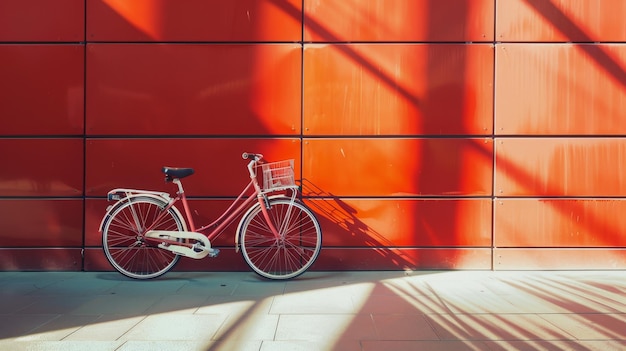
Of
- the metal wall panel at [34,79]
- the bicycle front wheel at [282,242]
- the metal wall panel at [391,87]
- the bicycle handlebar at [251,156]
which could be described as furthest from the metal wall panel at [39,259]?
the metal wall panel at [391,87]

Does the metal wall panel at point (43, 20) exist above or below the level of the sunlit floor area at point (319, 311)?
above

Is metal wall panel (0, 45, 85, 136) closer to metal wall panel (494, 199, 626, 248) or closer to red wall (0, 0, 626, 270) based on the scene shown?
red wall (0, 0, 626, 270)

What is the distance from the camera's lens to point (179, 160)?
16.4 feet

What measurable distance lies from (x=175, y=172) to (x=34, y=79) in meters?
1.93

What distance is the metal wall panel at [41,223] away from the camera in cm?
499

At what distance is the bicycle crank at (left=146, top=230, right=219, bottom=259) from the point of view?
459cm

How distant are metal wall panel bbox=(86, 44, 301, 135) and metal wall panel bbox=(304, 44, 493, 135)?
0.37 metres

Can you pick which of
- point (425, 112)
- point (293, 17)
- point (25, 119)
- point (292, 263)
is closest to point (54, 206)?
point (25, 119)

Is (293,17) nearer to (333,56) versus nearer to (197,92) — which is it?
(333,56)

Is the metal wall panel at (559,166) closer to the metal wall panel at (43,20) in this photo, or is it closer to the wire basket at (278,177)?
the wire basket at (278,177)

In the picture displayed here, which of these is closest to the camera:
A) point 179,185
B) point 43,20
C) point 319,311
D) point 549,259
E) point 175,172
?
point 319,311

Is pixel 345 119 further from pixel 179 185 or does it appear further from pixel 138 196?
pixel 138 196

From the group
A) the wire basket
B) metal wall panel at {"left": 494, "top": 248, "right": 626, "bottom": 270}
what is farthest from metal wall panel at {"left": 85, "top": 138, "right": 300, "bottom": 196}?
metal wall panel at {"left": 494, "top": 248, "right": 626, "bottom": 270}

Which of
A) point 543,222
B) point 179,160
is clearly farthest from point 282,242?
point 543,222
